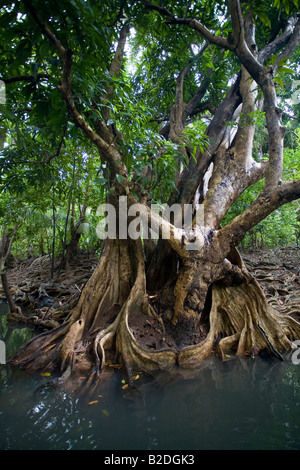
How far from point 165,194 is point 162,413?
3.15 meters

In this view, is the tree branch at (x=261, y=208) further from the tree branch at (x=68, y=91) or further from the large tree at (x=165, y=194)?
the tree branch at (x=68, y=91)

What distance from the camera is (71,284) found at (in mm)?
6344

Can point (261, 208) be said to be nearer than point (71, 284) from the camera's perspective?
Yes

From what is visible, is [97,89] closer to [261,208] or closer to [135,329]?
[261,208]

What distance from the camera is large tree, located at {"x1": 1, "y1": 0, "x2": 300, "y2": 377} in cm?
279

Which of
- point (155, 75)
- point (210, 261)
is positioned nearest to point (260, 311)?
point (210, 261)

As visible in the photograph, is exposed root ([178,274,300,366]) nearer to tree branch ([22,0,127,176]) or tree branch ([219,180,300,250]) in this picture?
tree branch ([219,180,300,250])

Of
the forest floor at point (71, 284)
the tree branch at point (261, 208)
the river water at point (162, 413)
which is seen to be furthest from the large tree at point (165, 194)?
the forest floor at point (71, 284)

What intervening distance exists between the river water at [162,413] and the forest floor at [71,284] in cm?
194

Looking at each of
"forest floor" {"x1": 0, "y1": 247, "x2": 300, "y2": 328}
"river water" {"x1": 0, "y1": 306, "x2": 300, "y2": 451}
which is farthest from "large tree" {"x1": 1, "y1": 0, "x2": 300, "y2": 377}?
"forest floor" {"x1": 0, "y1": 247, "x2": 300, "y2": 328}

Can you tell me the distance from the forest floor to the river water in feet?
6.36

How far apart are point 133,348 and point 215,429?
129cm

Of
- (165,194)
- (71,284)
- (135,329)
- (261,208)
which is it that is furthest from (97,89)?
(71,284)

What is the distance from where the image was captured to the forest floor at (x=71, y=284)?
15.7ft
